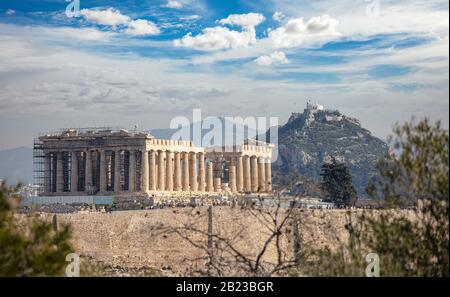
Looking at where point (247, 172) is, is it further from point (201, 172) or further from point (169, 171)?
point (169, 171)

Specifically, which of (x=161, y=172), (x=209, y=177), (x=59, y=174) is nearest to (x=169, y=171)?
(x=161, y=172)

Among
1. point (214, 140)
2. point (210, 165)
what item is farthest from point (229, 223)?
point (214, 140)

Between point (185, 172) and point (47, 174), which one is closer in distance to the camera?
point (185, 172)

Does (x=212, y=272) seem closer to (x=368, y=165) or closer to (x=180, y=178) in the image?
(x=180, y=178)


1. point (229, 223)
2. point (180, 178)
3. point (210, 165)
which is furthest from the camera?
point (210, 165)

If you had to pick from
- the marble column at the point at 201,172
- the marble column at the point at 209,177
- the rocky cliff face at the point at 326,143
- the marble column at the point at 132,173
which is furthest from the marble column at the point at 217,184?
the rocky cliff face at the point at 326,143
